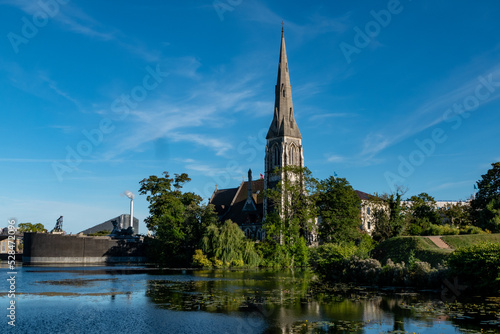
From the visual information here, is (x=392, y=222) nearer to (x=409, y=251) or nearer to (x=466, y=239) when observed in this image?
(x=466, y=239)

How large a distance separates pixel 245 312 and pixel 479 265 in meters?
13.1

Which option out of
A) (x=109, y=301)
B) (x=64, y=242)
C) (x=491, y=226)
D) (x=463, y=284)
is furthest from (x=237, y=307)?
(x=64, y=242)

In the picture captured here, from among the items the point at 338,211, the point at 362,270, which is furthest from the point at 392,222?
the point at 362,270

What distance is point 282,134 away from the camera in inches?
3637

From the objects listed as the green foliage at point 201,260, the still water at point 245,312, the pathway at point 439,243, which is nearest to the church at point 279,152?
the green foliage at point 201,260

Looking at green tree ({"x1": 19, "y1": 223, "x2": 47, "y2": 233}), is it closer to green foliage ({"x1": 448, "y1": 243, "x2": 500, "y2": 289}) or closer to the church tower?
the church tower

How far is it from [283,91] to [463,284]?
74147 mm

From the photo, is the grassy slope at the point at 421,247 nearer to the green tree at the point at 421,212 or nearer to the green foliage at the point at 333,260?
the green foliage at the point at 333,260

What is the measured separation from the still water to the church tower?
216ft

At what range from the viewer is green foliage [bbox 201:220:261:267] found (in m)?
60.2

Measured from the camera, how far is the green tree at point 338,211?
64500 millimetres

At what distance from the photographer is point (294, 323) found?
16375mm

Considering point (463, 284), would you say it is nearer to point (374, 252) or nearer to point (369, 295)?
point (369, 295)

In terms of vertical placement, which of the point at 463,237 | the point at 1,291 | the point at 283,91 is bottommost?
the point at 1,291
